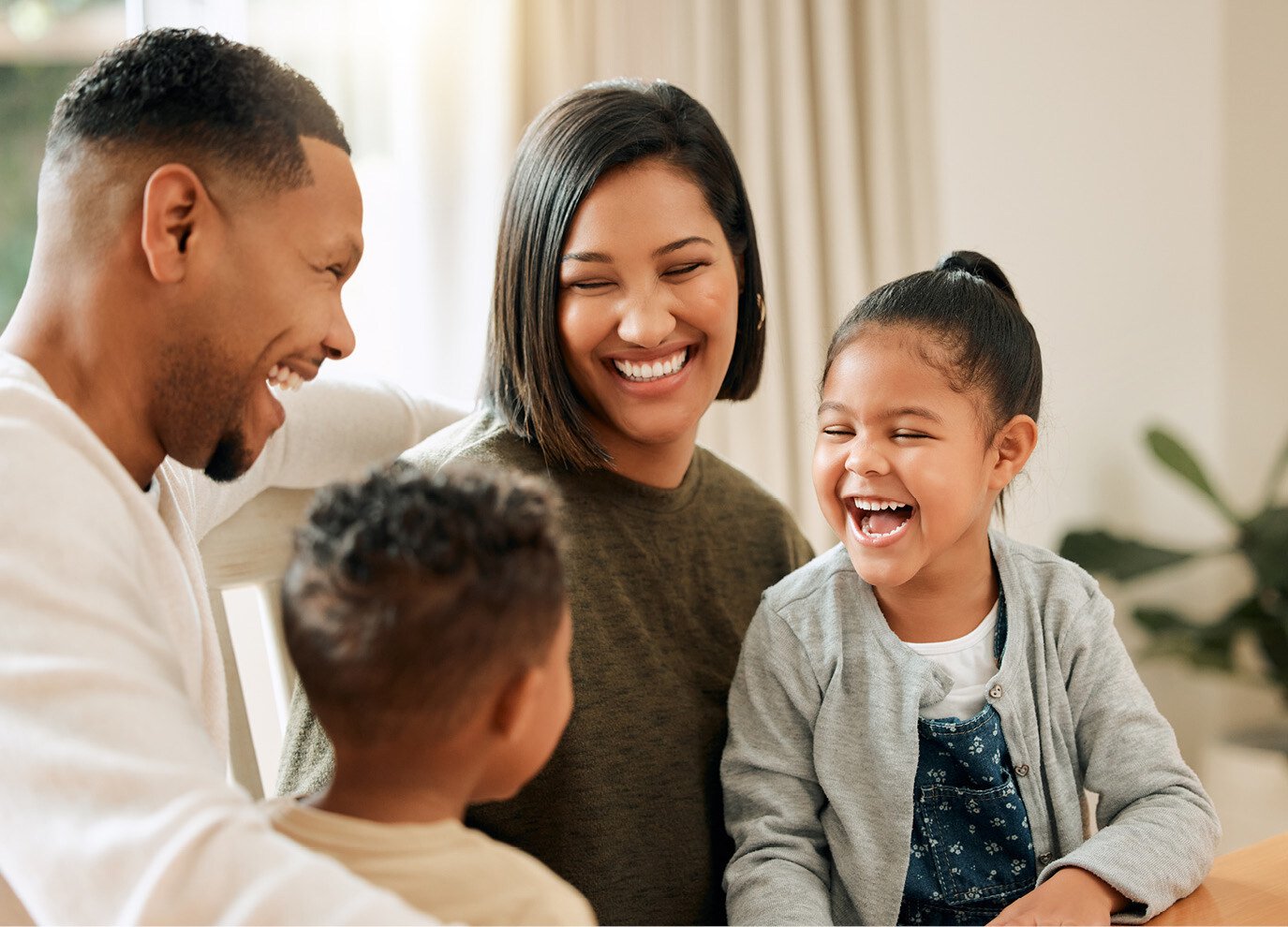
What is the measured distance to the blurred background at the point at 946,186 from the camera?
2449mm

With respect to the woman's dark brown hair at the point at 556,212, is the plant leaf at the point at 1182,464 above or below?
below

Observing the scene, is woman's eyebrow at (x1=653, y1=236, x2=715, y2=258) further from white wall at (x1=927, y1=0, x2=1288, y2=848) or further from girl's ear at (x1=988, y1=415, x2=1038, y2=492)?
white wall at (x1=927, y1=0, x2=1288, y2=848)

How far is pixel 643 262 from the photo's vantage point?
55.6 inches

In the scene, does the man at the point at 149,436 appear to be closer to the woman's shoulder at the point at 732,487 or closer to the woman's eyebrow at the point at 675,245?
the woman's eyebrow at the point at 675,245

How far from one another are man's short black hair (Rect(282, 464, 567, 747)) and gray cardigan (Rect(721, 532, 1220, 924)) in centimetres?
56

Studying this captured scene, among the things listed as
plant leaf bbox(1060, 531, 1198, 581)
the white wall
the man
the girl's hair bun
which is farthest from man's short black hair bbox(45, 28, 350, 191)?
plant leaf bbox(1060, 531, 1198, 581)

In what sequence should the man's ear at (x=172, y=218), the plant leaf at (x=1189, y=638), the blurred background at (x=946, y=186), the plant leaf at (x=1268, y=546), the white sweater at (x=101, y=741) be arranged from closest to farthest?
the white sweater at (x=101, y=741) → the man's ear at (x=172, y=218) → the blurred background at (x=946, y=186) → the plant leaf at (x=1268, y=546) → the plant leaf at (x=1189, y=638)

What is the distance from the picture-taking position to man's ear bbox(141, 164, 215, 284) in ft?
3.01

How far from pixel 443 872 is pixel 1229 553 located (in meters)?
3.40

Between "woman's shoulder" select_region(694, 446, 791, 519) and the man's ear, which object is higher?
the man's ear

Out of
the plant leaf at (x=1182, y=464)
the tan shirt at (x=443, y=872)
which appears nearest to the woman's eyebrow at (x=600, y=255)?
the tan shirt at (x=443, y=872)

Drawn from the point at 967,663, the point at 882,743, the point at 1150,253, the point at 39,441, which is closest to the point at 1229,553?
the point at 1150,253

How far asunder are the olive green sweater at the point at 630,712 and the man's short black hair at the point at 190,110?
0.50m

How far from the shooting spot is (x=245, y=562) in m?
1.45
